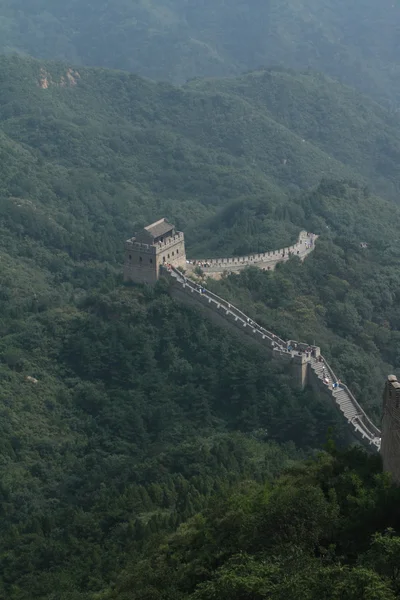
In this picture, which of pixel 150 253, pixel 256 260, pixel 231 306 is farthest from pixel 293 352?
pixel 256 260

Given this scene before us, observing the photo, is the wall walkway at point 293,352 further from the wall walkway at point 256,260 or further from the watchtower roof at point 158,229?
the wall walkway at point 256,260

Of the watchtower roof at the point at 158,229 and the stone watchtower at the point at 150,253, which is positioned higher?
the watchtower roof at the point at 158,229

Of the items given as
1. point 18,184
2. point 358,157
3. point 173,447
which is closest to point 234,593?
point 173,447

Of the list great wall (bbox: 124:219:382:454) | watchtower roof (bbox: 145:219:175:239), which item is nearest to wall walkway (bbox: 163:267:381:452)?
great wall (bbox: 124:219:382:454)

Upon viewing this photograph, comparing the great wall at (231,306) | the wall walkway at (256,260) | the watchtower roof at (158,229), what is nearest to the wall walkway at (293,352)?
the great wall at (231,306)

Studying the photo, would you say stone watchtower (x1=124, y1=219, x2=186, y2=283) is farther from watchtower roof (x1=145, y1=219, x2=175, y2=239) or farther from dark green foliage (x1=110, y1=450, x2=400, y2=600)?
dark green foliage (x1=110, y1=450, x2=400, y2=600)
